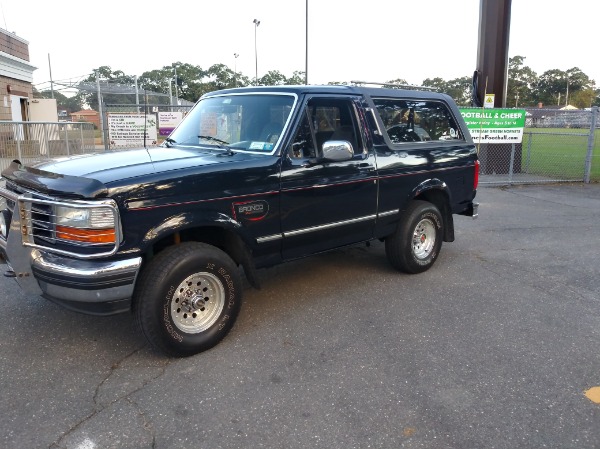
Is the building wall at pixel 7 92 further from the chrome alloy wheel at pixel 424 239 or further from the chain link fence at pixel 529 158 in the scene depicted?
the chrome alloy wheel at pixel 424 239

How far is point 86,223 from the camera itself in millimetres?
3227

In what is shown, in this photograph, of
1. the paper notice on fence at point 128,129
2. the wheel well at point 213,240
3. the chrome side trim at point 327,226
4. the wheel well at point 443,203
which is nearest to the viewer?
the wheel well at point 213,240

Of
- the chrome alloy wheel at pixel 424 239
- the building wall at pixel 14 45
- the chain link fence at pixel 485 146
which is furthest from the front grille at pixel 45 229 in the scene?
the building wall at pixel 14 45

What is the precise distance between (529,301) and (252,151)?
3.07 m

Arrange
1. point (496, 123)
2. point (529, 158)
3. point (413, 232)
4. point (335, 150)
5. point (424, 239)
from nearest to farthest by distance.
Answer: point (335, 150)
point (413, 232)
point (424, 239)
point (496, 123)
point (529, 158)

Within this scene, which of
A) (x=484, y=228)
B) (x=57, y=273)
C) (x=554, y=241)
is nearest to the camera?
(x=57, y=273)

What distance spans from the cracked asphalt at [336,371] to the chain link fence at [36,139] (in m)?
8.67

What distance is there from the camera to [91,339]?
3.99 meters

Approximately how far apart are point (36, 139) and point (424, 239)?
10946 millimetres

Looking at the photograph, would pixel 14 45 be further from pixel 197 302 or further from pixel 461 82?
pixel 461 82

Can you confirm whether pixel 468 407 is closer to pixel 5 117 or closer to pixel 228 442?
pixel 228 442

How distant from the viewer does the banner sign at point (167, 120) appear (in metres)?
13.6

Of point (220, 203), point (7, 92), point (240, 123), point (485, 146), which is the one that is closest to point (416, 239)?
point (240, 123)

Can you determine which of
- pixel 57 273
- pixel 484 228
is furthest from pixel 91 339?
pixel 484 228
